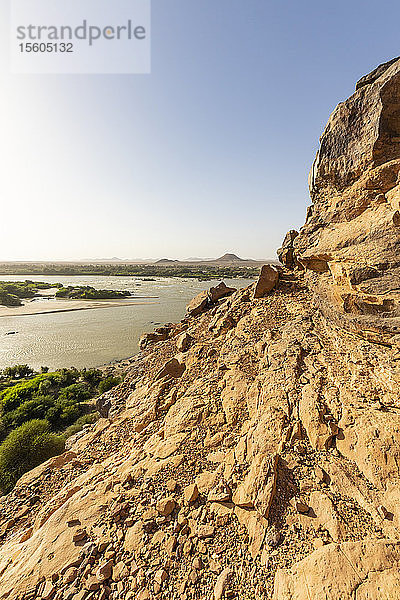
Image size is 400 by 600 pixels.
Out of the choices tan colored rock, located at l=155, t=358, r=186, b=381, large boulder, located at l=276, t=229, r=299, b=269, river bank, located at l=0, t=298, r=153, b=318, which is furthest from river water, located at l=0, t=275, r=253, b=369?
large boulder, located at l=276, t=229, r=299, b=269

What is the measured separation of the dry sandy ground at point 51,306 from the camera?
45.6m

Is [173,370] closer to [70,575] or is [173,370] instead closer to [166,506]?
[166,506]

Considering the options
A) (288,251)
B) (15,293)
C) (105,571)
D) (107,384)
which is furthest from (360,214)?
(15,293)

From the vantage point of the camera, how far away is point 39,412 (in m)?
15.9

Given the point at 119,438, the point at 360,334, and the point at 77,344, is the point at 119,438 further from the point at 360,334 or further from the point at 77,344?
the point at 77,344

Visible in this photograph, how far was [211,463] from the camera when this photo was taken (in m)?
5.71

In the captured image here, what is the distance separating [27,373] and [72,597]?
23013 mm

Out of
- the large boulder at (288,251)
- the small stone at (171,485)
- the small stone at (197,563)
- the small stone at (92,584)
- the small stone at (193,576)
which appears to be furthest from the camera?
the large boulder at (288,251)

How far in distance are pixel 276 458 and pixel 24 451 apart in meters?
11.8

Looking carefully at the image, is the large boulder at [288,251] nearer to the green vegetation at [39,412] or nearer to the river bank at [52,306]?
the green vegetation at [39,412]

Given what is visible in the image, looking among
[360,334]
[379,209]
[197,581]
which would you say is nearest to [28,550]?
[197,581]

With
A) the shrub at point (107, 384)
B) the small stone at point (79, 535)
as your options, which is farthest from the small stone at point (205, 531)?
the shrub at point (107, 384)

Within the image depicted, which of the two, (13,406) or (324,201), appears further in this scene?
(13,406)

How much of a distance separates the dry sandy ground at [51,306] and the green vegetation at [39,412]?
25.7 metres
